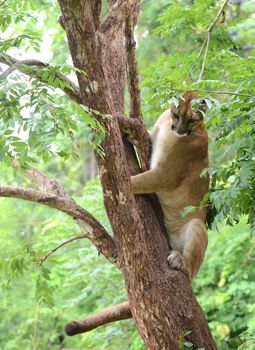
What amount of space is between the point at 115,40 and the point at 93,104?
44.0 inches

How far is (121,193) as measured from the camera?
4219 millimetres

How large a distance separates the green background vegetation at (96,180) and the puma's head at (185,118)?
0.17 meters

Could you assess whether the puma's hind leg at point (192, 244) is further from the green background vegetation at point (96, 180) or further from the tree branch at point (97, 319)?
the tree branch at point (97, 319)

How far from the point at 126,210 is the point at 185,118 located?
4.32 feet

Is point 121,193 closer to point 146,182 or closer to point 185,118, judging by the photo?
point 146,182

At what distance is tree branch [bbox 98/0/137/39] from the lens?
4.66 metres

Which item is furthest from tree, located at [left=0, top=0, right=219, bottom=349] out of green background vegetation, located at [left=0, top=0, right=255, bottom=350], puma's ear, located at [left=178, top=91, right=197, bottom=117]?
puma's ear, located at [left=178, top=91, right=197, bottom=117]

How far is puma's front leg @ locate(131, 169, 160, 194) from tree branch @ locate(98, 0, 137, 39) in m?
1.06

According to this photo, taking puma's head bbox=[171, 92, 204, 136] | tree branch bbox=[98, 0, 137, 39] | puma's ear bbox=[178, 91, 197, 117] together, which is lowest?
puma's head bbox=[171, 92, 204, 136]

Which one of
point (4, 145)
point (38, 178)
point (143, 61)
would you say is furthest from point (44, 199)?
point (143, 61)

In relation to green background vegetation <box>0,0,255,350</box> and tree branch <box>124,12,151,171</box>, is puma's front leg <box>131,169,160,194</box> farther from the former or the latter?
green background vegetation <box>0,0,255,350</box>

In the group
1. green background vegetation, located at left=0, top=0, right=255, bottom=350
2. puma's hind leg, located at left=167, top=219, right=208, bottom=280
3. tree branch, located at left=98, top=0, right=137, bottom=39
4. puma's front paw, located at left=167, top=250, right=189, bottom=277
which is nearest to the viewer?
green background vegetation, located at left=0, top=0, right=255, bottom=350

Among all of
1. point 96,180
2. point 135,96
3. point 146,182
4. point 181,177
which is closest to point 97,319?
point 146,182

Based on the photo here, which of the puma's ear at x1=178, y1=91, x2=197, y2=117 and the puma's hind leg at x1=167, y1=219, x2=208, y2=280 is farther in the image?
the puma's hind leg at x1=167, y1=219, x2=208, y2=280
